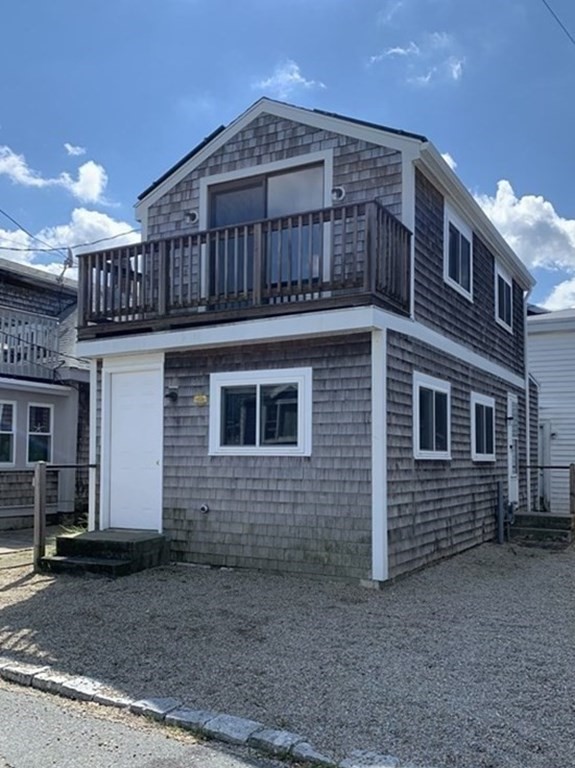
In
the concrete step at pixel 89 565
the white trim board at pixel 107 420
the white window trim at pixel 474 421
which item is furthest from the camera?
the white window trim at pixel 474 421

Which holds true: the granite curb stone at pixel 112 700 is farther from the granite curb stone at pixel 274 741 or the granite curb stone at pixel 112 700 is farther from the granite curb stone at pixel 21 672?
the granite curb stone at pixel 274 741

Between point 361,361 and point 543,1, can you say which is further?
point 543,1

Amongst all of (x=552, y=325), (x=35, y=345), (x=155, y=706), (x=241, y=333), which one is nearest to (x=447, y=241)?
(x=241, y=333)

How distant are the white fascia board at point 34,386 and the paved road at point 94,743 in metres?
9.92

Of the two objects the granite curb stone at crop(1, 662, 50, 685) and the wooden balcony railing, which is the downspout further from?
the granite curb stone at crop(1, 662, 50, 685)

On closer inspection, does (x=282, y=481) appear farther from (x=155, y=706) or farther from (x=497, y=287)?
(x=497, y=287)

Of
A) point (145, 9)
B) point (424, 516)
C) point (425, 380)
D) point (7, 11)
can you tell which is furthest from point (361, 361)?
point (7, 11)

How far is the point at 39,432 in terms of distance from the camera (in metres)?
14.3

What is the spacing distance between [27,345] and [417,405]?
9.02 metres

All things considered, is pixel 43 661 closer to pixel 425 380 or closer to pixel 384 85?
pixel 425 380

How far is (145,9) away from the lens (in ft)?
36.5

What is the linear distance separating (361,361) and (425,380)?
5.43ft

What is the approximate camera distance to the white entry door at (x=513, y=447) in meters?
13.7

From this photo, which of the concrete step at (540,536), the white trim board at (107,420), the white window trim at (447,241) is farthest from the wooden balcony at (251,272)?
the concrete step at (540,536)
